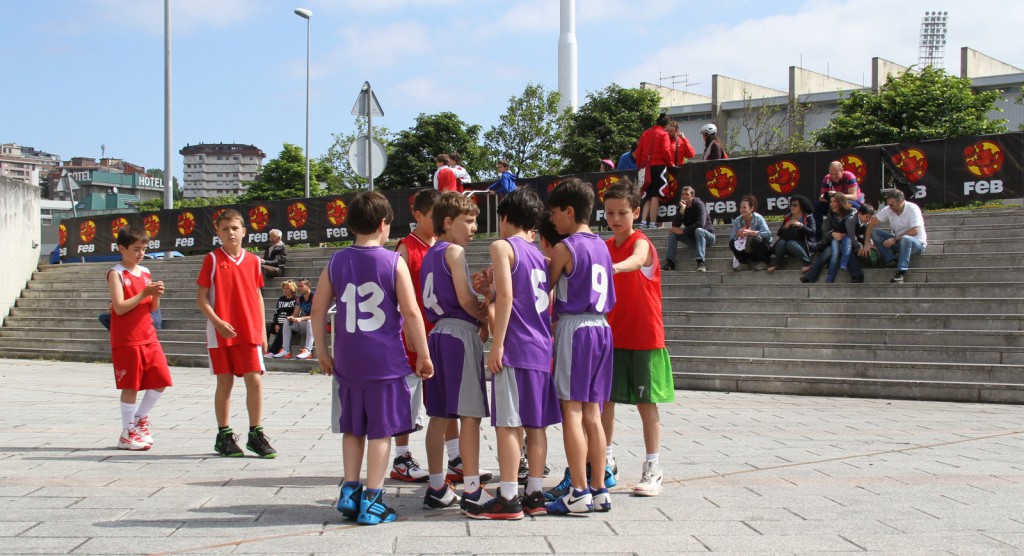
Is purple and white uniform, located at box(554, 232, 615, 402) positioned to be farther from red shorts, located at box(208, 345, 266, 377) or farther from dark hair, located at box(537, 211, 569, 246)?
red shorts, located at box(208, 345, 266, 377)

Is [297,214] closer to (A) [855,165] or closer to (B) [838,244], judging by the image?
(A) [855,165]

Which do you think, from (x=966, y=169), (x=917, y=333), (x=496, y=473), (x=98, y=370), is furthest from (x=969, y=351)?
(x=98, y=370)

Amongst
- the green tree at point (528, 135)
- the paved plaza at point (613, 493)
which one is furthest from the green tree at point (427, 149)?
the paved plaza at point (613, 493)

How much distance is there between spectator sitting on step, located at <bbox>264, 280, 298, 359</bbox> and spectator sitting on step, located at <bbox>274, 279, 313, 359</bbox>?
84 millimetres

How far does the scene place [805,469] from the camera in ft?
20.2

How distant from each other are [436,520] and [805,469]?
9.22 feet

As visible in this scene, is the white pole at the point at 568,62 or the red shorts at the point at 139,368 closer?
the red shorts at the point at 139,368

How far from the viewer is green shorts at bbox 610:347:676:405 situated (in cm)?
525

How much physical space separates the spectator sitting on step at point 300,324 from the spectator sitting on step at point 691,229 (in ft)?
20.2

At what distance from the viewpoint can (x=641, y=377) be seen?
5273mm

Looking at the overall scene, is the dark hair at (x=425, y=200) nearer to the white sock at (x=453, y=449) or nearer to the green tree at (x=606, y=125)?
the white sock at (x=453, y=449)

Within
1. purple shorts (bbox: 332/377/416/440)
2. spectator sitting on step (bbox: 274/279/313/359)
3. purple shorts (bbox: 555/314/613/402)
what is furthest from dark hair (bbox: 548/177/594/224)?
spectator sitting on step (bbox: 274/279/313/359)

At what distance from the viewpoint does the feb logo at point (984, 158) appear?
15.2 metres

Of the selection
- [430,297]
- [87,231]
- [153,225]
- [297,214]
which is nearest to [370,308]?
[430,297]
